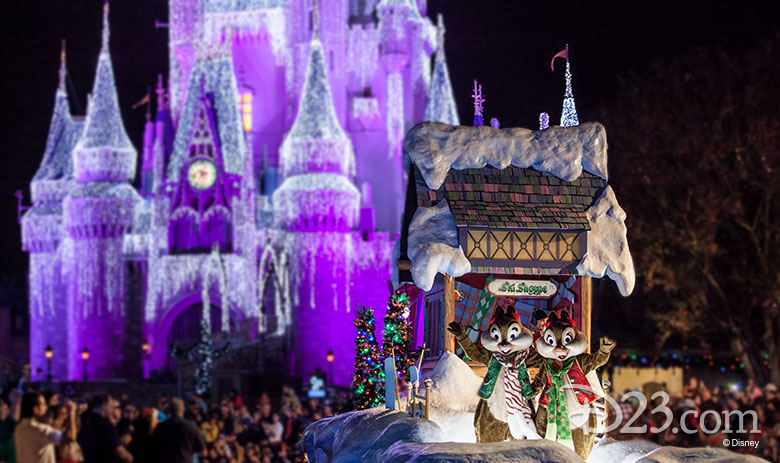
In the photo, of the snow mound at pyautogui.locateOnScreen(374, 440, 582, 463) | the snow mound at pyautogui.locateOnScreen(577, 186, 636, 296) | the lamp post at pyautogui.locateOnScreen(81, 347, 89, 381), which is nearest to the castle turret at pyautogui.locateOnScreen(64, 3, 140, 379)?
the lamp post at pyautogui.locateOnScreen(81, 347, 89, 381)

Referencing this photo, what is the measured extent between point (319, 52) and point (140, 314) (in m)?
12.8

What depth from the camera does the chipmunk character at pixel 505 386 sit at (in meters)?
7.86

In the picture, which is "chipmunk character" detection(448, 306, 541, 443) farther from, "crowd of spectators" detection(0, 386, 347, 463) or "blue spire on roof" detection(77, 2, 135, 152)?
"blue spire on roof" detection(77, 2, 135, 152)

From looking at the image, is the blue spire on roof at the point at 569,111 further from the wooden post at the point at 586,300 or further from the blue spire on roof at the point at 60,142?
the blue spire on roof at the point at 60,142

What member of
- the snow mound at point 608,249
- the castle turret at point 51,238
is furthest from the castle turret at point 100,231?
the snow mound at point 608,249

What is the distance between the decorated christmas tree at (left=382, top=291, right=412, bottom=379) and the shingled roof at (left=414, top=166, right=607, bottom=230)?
168 centimetres

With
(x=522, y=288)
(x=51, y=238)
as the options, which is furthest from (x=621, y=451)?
(x=51, y=238)

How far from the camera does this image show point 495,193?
31.1 ft

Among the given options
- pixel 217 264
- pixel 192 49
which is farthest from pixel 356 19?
pixel 217 264

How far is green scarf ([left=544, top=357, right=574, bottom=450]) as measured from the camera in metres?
7.78

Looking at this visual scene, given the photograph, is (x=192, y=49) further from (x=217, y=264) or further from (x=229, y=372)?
(x=229, y=372)

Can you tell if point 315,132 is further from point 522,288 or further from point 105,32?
point 522,288

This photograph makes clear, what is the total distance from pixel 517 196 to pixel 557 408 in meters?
2.31

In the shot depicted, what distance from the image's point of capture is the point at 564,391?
7.91 m
